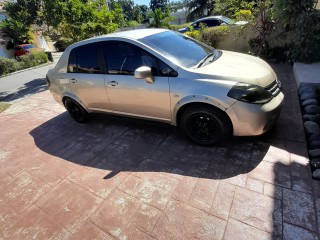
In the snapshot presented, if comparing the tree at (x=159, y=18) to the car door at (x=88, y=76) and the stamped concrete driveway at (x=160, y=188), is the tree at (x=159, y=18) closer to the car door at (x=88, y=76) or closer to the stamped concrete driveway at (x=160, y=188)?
the car door at (x=88, y=76)

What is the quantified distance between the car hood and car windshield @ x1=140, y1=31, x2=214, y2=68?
1.01 ft

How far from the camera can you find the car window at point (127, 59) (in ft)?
11.6

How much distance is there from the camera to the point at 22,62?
1583 centimetres

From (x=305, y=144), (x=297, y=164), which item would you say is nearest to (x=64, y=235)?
(x=297, y=164)

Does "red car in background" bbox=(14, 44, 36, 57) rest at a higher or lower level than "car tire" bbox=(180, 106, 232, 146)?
lower

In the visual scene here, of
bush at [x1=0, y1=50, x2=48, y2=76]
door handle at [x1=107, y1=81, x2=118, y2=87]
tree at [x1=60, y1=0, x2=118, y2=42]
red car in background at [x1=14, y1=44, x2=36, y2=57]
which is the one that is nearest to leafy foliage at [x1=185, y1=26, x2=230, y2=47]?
tree at [x1=60, y1=0, x2=118, y2=42]

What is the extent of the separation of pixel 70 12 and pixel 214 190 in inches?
348

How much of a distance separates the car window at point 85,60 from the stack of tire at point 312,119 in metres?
3.67

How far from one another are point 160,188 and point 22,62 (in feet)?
55.1

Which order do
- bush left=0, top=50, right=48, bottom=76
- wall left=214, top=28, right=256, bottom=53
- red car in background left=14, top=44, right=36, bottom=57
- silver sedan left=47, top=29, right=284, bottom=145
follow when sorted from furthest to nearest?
Result: red car in background left=14, top=44, right=36, bottom=57, bush left=0, top=50, right=48, bottom=76, wall left=214, top=28, right=256, bottom=53, silver sedan left=47, top=29, right=284, bottom=145

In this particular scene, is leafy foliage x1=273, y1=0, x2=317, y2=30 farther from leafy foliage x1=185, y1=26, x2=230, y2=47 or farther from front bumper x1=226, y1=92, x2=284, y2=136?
front bumper x1=226, y1=92, x2=284, y2=136

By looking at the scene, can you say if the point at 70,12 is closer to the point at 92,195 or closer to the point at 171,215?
the point at 92,195

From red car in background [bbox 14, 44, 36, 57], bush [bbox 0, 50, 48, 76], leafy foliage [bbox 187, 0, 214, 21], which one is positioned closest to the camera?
bush [bbox 0, 50, 48, 76]

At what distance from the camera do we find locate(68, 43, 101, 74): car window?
420 centimetres
